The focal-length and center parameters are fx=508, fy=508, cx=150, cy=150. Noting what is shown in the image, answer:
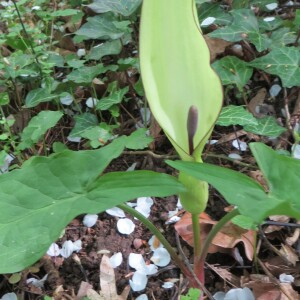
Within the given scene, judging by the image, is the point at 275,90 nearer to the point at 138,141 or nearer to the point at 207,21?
the point at 207,21

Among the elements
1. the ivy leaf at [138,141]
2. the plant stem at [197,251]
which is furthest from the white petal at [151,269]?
the ivy leaf at [138,141]

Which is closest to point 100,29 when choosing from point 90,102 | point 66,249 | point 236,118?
point 90,102

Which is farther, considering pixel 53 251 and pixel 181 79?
pixel 53 251

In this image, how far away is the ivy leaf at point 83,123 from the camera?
116 centimetres

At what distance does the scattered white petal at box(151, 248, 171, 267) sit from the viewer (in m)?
0.96

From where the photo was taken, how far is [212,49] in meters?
1.32

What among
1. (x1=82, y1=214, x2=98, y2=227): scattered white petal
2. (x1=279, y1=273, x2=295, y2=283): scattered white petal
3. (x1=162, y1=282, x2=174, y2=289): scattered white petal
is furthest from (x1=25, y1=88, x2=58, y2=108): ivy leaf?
(x1=279, y1=273, x2=295, y2=283): scattered white petal

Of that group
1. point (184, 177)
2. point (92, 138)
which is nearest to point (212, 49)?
point (92, 138)

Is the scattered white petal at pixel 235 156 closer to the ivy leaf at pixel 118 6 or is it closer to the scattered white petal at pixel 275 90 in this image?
the scattered white petal at pixel 275 90

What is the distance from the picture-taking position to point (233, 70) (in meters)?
1.15

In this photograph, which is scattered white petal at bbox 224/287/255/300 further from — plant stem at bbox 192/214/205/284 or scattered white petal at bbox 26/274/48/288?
scattered white petal at bbox 26/274/48/288

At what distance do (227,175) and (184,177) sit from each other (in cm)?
12

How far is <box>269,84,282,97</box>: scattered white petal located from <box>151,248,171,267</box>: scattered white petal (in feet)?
1.75

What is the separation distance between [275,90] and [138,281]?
2.05 ft
